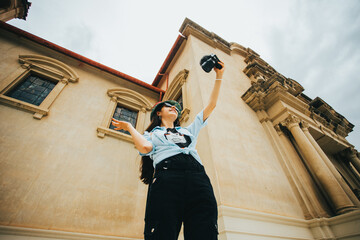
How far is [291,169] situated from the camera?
14.0 feet

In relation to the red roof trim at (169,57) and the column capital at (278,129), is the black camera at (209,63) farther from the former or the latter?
the red roof trim at (169,57)

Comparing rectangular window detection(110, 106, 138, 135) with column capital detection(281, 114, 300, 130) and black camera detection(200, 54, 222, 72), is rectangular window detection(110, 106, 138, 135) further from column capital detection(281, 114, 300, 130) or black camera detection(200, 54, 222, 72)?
column capital detection(281, 114, 300, 130)

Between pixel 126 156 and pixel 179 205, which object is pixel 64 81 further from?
pixel 179 205

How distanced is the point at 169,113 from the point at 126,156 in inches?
156

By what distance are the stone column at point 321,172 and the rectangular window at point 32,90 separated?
8.43 metres

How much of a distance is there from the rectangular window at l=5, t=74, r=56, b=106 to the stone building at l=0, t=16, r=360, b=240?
0.03 meters

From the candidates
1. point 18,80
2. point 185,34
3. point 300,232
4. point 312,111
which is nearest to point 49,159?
point 18,80

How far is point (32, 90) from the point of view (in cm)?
566

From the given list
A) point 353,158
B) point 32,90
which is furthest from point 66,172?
point 353,158

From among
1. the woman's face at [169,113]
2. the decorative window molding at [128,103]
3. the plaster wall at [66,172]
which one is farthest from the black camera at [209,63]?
the decorative window molding at [128,103]

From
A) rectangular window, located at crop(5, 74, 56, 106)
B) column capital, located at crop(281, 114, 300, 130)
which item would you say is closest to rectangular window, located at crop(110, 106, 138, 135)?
rectangular window, located at crop(5, 74, 56, 106)

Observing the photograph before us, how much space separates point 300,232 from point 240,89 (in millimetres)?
4894

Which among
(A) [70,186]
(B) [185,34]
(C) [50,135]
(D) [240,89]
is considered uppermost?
(B) [185,34]

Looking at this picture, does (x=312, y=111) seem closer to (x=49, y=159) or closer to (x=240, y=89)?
(x=240, y=89)
